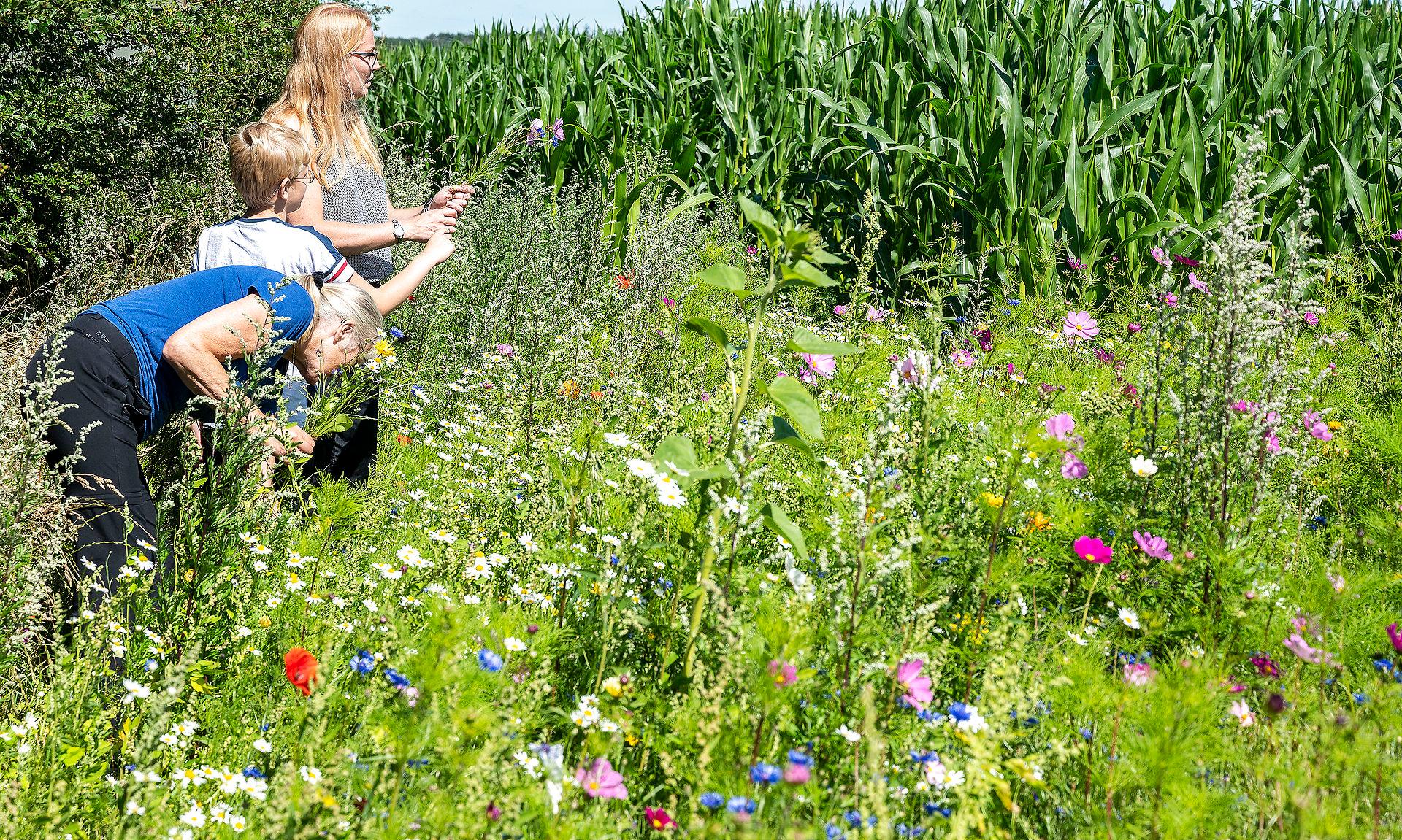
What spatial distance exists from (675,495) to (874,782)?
929mm

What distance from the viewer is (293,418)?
3195 millimetres

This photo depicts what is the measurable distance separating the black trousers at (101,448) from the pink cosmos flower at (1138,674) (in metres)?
2.25

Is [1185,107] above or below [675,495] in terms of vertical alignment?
above

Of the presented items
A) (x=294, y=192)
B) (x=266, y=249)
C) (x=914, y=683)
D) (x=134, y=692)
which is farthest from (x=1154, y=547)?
(x=294, y=192)

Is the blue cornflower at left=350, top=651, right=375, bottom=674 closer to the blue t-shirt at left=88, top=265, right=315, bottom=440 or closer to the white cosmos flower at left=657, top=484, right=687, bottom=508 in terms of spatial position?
the white cosmos flower at left=657, top=484, right=687, bottom=508

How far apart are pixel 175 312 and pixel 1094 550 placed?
94.9 inches

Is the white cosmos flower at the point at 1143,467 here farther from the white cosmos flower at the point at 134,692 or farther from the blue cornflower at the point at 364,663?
the white cosmos flower at the point at 134,692

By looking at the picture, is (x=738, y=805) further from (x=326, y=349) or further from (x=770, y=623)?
(x=326, y=349)

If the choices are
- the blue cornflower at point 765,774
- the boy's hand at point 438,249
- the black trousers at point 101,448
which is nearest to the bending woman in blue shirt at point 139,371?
the black trousers at point 101,448

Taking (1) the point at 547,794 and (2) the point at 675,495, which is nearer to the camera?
(1) the point at 547,794

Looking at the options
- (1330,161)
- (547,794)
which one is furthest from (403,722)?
(1330,161)

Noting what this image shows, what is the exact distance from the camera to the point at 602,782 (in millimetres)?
1519

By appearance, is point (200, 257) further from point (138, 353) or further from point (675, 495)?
point (675, 495)

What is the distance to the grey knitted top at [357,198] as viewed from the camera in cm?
379
